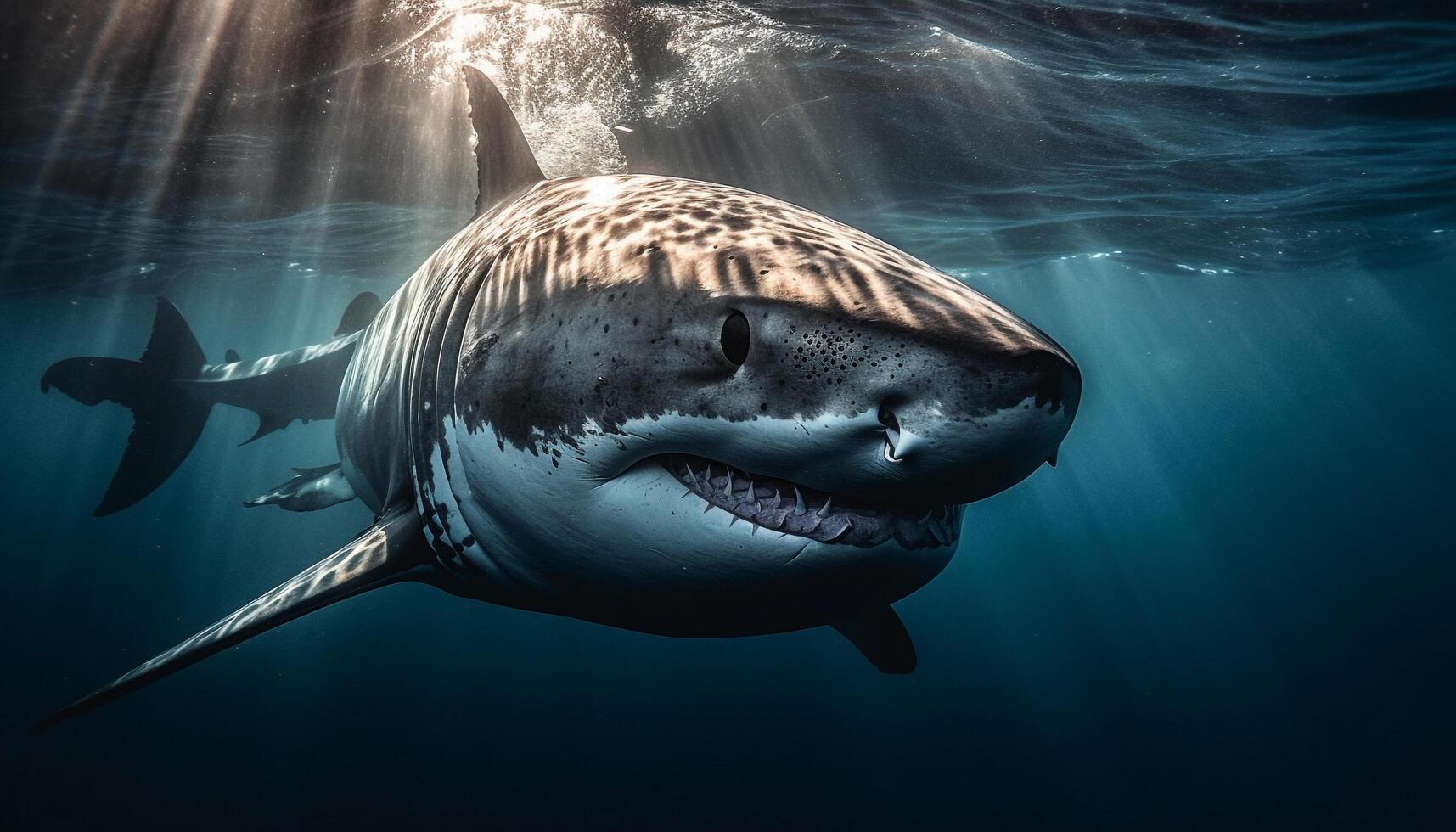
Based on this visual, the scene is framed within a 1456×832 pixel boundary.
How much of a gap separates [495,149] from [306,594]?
2.62m

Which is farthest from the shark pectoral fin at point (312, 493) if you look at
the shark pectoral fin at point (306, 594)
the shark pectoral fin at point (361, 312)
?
the shark pectoral fin at point (306, 594)

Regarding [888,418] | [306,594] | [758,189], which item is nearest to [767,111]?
[758,189]

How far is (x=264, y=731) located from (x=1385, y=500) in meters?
102

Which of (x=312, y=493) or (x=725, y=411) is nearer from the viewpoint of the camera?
(x=725, y=411)

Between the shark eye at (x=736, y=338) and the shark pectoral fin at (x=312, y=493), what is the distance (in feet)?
17.9

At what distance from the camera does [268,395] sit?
779cm

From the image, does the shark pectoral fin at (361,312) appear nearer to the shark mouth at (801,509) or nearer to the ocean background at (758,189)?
the ocean background at (758,189)

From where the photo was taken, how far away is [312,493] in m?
6.38

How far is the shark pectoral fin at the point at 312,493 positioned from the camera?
620 centimetres

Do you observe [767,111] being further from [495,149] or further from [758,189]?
[495,149]

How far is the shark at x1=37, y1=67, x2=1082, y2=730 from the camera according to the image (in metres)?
1.36

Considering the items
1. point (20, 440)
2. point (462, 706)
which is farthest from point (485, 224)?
point (20, 440)

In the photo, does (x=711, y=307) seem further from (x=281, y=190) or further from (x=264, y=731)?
(x=264, y=731)

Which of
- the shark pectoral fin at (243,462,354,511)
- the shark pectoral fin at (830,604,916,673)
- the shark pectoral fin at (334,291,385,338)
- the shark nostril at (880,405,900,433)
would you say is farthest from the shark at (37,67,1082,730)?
the shark pectoral fin at (334,291,385,338)
